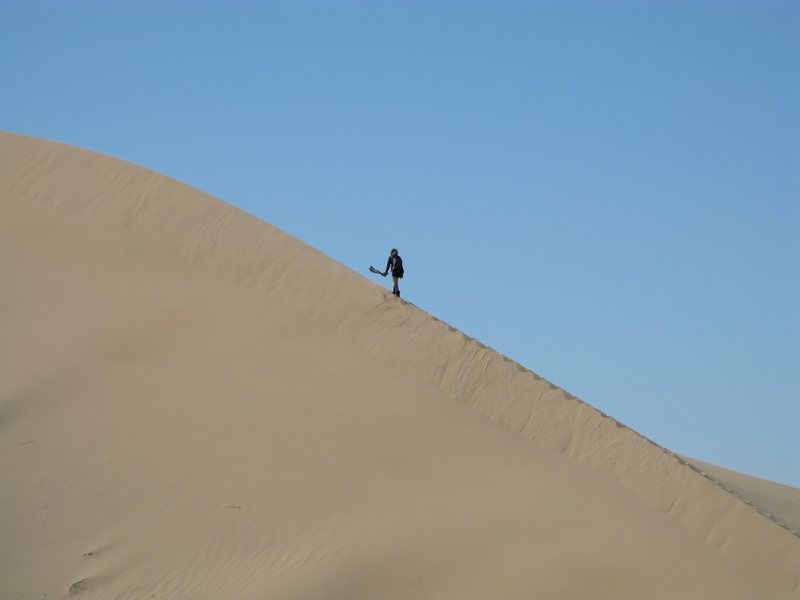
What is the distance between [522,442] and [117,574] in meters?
5.18

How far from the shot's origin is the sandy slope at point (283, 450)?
13648 millimetres

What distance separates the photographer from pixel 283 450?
15.0 metres

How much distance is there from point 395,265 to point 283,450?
10.5 ft

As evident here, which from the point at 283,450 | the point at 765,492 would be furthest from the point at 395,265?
the point at 765,492

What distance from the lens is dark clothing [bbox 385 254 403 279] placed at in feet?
55.1

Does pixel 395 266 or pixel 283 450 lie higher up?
pixel 395 266

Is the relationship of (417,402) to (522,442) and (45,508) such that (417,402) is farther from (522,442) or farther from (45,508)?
(45,508)

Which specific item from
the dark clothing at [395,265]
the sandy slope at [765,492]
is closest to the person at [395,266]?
the dark clothing at [395,265]

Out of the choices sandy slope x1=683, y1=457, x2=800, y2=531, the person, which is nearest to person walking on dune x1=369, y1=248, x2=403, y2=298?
the person

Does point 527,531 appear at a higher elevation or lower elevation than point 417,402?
lower

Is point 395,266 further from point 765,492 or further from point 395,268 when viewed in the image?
point 765,492

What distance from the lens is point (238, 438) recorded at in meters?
15.2

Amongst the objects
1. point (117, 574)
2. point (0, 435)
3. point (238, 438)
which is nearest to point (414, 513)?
point (238, 438)

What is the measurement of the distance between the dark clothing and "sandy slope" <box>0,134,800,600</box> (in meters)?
0.38
